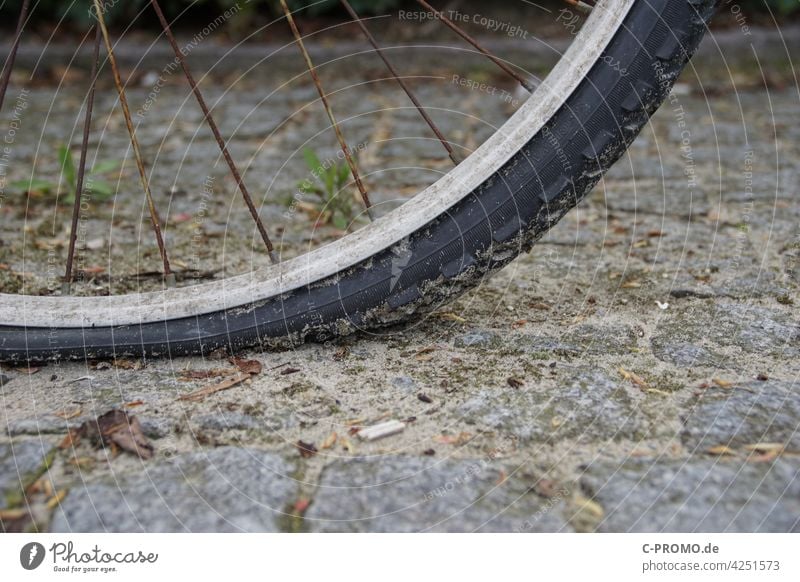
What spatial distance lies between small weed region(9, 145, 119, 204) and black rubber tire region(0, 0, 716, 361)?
3.65ft

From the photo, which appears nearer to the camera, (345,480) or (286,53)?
(345,480)

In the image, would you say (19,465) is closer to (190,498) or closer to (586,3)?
(190,498)

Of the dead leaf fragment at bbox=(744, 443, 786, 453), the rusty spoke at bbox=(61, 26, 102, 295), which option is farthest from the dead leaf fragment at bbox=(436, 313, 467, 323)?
the rusty spoke at bbox=(61, 26, 102, 295)

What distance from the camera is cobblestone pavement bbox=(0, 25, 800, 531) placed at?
1227 millimetres

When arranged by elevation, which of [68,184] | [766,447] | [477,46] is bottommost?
[766,447]

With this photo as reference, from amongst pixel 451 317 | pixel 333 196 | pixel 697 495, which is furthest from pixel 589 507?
pixel 333 196

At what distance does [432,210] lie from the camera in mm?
1598

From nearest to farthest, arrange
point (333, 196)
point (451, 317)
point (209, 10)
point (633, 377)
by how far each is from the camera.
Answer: point (633, 377)
point (451, 317)
point (333, 196)
point (209, 10)

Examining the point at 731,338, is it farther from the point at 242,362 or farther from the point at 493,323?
the point at 242,362

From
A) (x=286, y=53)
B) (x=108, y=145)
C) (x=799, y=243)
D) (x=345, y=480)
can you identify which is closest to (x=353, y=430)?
(x=345, y=480)

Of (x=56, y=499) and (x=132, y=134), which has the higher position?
(x=132, y=134)

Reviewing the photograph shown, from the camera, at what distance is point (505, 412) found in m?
1.44

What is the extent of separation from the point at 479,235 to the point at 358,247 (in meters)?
0.23

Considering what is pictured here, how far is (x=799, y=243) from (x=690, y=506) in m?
1.25
